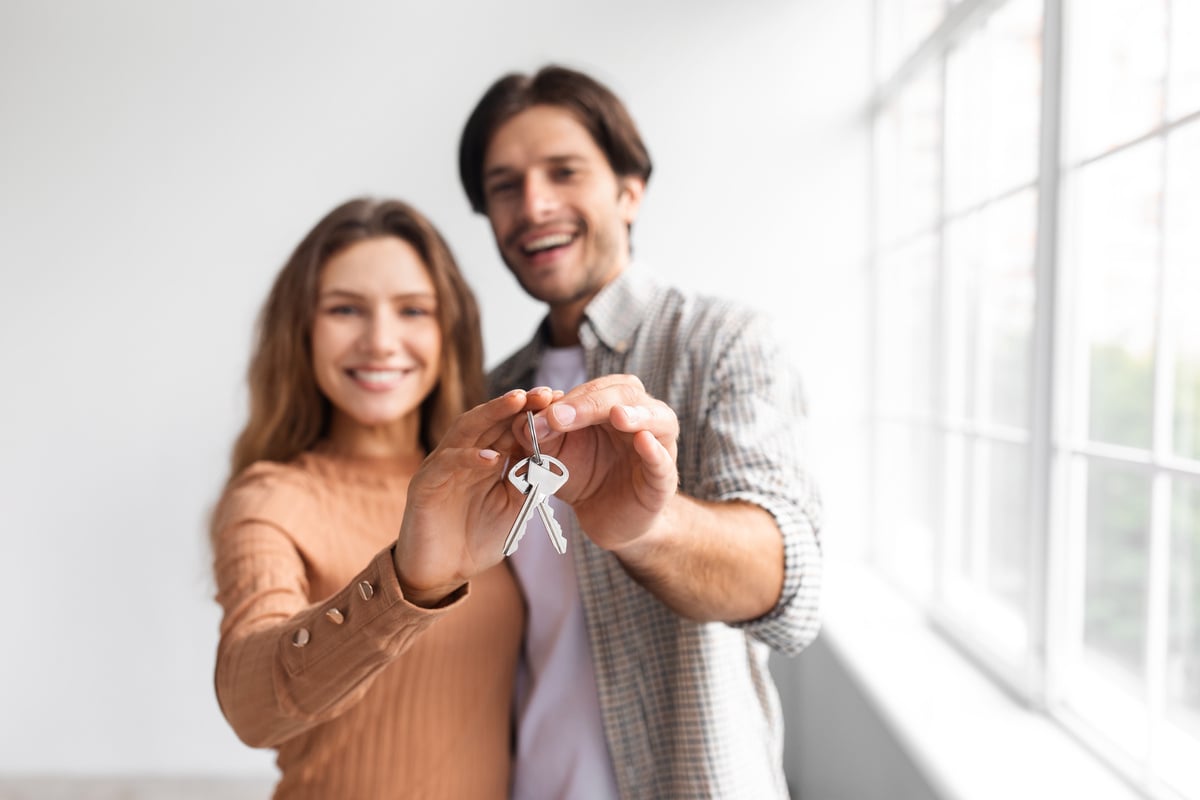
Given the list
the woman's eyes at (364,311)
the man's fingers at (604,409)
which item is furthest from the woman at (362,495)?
the man's fingers at (604,409)

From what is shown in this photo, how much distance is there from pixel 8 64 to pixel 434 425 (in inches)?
79.5

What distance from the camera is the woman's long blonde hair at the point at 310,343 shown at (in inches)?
37.0

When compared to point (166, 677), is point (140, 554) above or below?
above

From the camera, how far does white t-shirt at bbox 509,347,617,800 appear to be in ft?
3.15

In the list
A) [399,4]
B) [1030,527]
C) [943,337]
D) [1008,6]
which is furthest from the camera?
[399,4]

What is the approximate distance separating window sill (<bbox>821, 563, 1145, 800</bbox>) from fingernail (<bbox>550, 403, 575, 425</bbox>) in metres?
0.79

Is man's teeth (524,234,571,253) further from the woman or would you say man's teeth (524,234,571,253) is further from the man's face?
the woman

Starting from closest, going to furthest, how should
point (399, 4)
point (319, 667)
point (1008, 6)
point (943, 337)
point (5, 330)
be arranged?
point (319, 667) → point (1008, 6) → point (943, 337) → point (399, 4) → point (5, 330)

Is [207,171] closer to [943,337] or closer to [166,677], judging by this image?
[166,677]

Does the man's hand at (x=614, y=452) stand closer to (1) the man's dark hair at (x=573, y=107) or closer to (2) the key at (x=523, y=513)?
(2) the key at (x=523, y=513)

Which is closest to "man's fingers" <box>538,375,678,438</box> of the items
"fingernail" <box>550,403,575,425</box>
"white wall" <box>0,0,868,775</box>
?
"fingernail" <box>550,403,575,425</box>

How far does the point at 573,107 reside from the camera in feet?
3.64

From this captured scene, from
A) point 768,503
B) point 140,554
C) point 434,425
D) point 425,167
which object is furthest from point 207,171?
point 768,503

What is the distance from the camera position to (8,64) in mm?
2322
